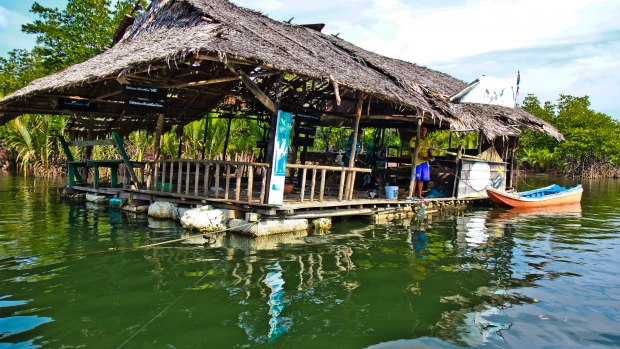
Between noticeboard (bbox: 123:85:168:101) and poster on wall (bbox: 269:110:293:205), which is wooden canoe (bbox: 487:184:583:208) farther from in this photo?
noticeboard (bbox: 123:85:168:101)

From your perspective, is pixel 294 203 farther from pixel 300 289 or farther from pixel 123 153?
pixel 123 153

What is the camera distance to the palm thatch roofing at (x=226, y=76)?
768 cm

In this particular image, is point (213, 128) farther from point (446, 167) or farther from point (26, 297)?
point (26, 297)

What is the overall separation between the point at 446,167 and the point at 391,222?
425cm

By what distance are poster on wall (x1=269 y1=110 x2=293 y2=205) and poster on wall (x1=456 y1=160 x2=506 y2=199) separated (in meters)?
7.06

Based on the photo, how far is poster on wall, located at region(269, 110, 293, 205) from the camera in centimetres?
768

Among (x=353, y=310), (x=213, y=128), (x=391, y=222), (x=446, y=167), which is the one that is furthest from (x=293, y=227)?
(x=213, y=128)

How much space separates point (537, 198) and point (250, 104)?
9.62 m

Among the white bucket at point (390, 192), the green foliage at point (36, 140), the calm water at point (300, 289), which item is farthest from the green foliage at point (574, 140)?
the green foliage at point (36, 140)

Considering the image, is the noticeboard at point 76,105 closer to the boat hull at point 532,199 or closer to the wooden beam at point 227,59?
the wooden beam at point 227,59

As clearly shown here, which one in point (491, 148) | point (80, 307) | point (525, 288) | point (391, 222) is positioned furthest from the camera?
point (491, 148)

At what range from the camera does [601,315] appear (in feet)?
16.1

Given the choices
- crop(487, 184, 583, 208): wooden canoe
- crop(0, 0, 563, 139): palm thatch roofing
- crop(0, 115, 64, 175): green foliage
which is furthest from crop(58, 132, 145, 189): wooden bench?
crop(487, 184, 583, 208): wooden canoe

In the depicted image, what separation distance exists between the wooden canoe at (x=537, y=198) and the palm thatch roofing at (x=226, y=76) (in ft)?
6.30
